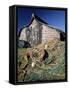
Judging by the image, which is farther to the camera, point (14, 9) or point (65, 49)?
point (65, 49)

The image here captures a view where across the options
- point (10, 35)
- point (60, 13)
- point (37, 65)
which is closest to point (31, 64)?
point (37, 65)

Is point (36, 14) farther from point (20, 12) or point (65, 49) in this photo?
point (65, 49)

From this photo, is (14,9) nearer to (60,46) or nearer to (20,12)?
(20,12)

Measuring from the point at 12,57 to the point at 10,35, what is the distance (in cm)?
16

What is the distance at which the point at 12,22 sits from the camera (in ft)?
8.63

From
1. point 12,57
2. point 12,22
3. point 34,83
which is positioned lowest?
point 34,83

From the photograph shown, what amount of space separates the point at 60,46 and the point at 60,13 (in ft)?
0.76

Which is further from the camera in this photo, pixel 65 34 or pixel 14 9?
pixel 65 34

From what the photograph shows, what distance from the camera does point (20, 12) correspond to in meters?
2.61

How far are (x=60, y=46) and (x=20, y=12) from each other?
0.38 meters

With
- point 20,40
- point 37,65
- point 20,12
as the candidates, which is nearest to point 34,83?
point 37,65

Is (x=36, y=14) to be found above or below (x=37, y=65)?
above

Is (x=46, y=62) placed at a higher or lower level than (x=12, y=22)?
lower

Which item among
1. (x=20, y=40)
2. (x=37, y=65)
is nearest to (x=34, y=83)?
(x=37, y=65)
